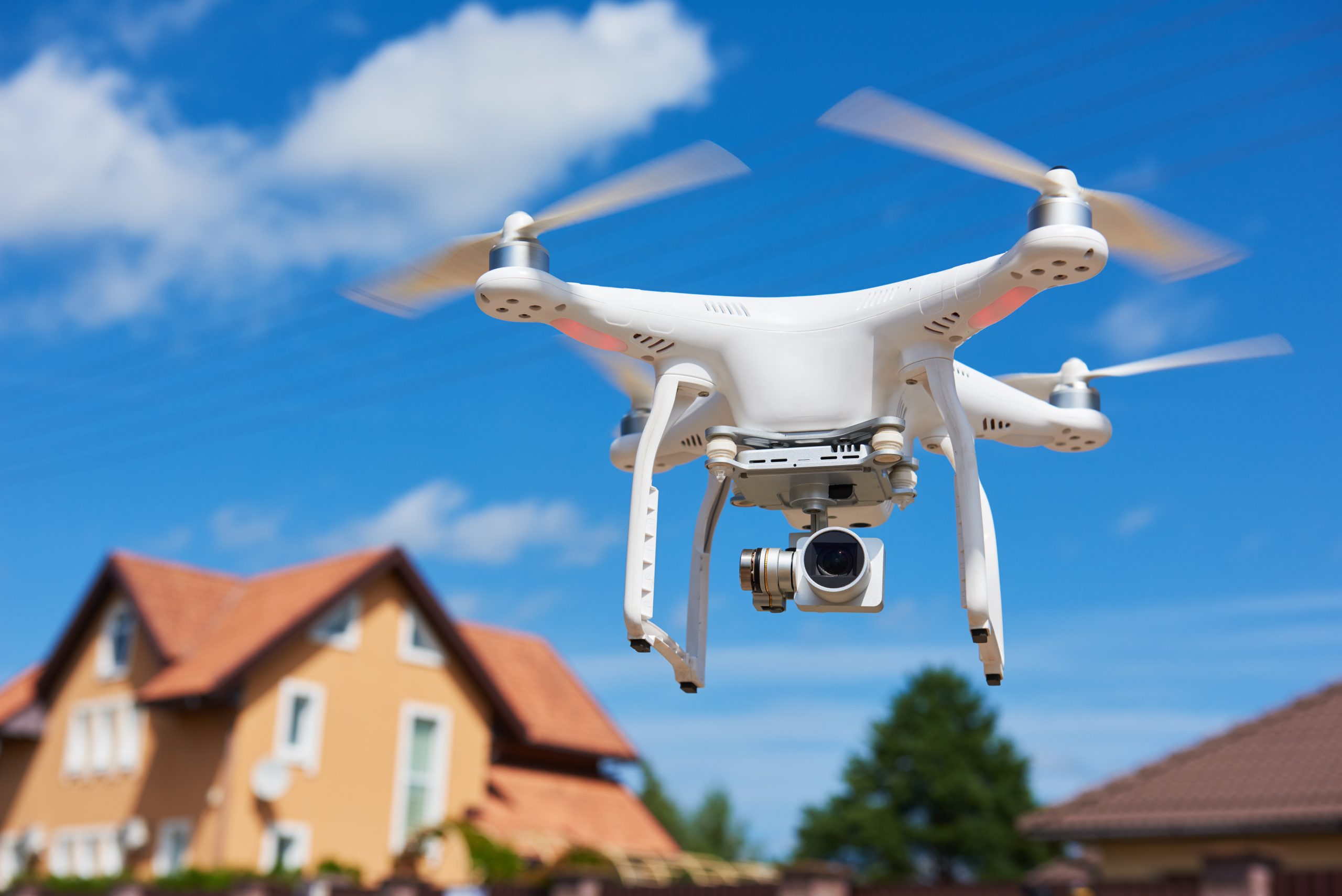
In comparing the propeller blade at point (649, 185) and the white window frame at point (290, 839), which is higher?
the propeller blade at point (649, 185)

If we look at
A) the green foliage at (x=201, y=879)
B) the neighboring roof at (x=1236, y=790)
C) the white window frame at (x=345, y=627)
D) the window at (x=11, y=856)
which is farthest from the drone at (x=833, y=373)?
the window at (x=11, y=856)

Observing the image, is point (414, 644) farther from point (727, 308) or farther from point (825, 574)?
point (825, 574)

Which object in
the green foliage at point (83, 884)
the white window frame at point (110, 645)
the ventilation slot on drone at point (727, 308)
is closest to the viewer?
the ventilation slot on drone at point (727, 308)

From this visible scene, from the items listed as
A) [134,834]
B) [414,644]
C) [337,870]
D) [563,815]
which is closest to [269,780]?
[337,870]

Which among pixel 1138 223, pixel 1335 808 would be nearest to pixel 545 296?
pixel 1138 223

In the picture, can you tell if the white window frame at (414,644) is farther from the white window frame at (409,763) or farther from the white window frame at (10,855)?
the white window frame at (10,855)

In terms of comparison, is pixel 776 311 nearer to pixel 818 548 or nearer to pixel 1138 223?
pixel 818 548

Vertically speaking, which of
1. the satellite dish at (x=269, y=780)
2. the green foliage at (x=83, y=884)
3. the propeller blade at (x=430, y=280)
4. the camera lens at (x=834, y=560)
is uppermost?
the propeller blade at (x=430, y=280)
